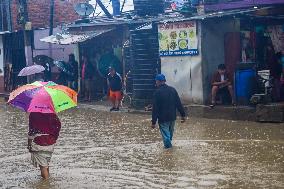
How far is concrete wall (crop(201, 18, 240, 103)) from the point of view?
16109 mm

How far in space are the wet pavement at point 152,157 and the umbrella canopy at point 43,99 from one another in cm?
123

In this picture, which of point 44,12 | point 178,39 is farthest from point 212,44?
point 44,12

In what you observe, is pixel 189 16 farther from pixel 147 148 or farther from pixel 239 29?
pixel 147 148

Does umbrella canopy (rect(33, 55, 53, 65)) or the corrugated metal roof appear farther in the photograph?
umbrella canopy (rect(33, 55, 53, 65))

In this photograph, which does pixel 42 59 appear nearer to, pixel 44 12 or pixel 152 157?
pixel 44 12

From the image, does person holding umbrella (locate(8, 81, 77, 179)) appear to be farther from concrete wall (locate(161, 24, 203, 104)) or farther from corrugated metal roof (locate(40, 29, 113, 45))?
corrugated metal roof (locate(40, 29, 113, 45))

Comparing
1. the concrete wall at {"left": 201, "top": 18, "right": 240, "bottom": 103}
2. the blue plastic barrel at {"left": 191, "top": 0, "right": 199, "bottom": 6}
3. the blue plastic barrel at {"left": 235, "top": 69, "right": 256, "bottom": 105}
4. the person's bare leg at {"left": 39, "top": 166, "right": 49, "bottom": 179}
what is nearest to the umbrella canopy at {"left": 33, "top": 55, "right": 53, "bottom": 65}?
the blue plastic barrel at {"left": 191, "top": 0, "right": 199, "bottom": 6}

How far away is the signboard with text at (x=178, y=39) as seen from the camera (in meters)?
16.2

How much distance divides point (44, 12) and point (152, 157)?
66.8 ft

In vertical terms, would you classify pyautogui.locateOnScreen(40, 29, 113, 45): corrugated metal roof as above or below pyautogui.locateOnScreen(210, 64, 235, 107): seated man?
above

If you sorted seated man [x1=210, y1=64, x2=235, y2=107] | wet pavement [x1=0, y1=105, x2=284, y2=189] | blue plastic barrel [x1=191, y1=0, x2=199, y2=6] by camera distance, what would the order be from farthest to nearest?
Result: blue plastic barrel [x1=191, y1=0, x2=199, y2=6], seated man [x1=210, y1=64, x2=235, y2=107], wet pavement [x1=0, y1=105, x2=284, y2=189]

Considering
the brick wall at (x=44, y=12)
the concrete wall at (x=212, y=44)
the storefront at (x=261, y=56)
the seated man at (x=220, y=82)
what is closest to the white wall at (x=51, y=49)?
the brick wall at (x=44, y=12)

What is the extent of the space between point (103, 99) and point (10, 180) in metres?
13.7

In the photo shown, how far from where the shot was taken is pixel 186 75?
16562mm
